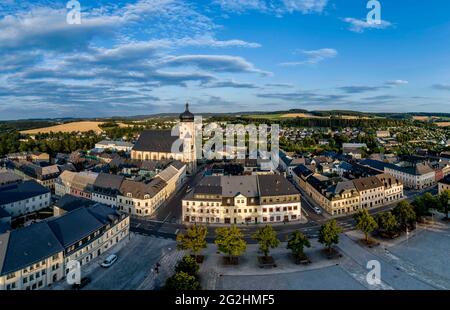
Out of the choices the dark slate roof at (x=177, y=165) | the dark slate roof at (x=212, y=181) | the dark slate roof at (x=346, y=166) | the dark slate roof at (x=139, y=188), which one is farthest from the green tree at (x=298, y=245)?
the dark slate roof at (x=346, y=166)

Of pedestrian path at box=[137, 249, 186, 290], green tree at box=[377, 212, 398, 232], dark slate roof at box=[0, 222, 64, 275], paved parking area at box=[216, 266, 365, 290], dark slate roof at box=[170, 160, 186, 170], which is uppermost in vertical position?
dark slate roof at box=[170, 160, 186, 170]

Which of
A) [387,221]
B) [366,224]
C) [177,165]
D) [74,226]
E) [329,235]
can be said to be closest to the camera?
[74,226]

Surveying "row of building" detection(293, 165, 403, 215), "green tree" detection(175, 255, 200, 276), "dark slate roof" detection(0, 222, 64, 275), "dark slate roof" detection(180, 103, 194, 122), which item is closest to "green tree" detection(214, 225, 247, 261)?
"green tree" detection(175, 255, 200, 276)

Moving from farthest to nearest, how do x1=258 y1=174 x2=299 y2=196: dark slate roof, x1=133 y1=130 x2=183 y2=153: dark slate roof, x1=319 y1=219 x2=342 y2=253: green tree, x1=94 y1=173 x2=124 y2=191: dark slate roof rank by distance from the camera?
x1=133 y1=130 x2=183 y2=153: dark slate roof → x1=94 y1=173 x2=124 y2=191: dark slate roof → x1=258 y1=174 x2=299 y2=196: dark slate roof → x1=319 y1=219 x2=342 y2=253: green tree

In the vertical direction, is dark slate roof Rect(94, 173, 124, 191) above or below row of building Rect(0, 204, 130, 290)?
above

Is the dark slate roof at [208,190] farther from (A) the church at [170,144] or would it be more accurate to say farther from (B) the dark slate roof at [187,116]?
(B) the dark slate roof at [187,116]

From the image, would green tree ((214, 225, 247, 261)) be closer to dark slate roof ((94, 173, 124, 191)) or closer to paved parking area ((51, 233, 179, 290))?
paved parking area ((51, 233, 179, 290))

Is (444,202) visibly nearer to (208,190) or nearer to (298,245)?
(298,245)

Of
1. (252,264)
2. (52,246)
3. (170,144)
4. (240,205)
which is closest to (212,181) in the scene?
(240,205)
